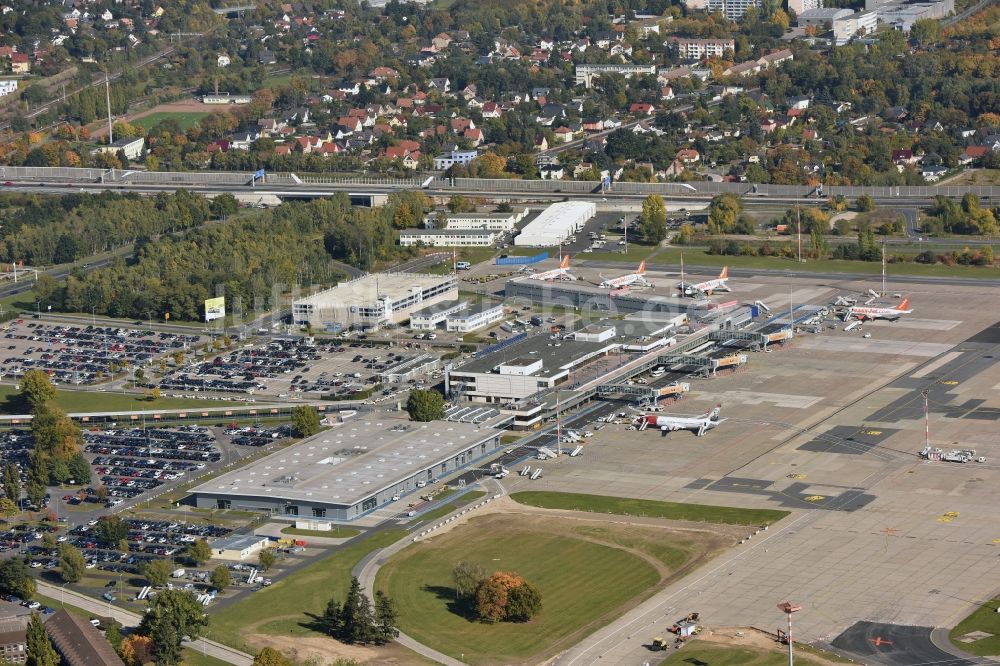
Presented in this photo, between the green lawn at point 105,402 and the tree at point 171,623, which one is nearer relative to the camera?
the tree at point 171,623

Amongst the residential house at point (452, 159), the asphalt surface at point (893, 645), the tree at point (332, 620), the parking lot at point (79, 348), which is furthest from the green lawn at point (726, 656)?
the residential house at point (452, 159)

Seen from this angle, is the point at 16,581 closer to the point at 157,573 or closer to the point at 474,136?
the point at 157,573

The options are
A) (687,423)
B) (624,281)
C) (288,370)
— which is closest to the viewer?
(687,423)

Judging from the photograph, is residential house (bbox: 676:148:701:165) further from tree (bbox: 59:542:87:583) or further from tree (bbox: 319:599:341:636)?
tree (bbox: 319:599:341:636)

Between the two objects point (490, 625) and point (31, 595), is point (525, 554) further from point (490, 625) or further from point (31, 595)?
point (31, 595)

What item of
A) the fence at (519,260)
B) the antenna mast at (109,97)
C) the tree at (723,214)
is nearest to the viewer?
the fence at (519,260)

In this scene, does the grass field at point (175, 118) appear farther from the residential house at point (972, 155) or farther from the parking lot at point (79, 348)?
the residential house at point (972, 155)

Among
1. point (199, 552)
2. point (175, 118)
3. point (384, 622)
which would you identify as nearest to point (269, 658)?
point (384, 622)
